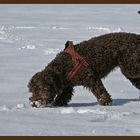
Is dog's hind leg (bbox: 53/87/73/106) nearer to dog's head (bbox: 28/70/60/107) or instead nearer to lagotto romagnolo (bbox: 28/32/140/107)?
lagotto romagnolo (bbox: 28/32/140/107)

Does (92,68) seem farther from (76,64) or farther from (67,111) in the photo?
(67,111)

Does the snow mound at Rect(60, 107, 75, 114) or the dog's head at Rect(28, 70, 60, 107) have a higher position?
the dog's head at Rect(28, 70, 60, 107)

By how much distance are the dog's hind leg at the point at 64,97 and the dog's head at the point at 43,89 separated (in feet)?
0.95

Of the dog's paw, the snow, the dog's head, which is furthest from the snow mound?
the dog's paw

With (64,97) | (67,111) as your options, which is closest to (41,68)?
(64,97)

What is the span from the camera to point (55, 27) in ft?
67.3

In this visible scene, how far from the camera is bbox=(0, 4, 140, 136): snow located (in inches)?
261

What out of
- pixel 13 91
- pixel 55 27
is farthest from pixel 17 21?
pixel 13 91

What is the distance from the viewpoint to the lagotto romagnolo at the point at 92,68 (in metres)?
8.42

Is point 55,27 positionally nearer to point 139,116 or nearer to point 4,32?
point 4,32

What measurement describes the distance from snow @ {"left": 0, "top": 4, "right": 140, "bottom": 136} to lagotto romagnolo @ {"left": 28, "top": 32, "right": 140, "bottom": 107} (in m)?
0.24

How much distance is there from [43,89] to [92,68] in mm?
866

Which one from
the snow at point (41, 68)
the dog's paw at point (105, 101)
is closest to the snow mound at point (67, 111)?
the snow at point (41, 68)

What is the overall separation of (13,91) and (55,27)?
436 inches
